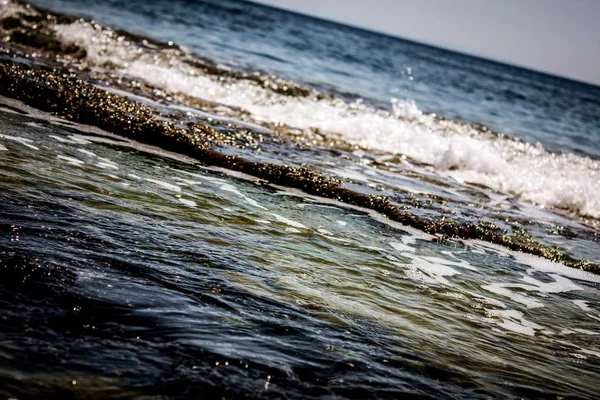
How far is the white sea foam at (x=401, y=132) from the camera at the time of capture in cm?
1021

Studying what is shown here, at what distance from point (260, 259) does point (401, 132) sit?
9188 millimetres

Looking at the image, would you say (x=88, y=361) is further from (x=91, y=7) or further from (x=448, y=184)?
(x=91, y=7)

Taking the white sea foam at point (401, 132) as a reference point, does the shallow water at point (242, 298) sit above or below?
below

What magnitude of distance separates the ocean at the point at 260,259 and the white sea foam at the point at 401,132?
0.41 ft

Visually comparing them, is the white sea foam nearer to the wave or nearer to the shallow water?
the wave

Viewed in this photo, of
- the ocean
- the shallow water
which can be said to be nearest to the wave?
the ocean

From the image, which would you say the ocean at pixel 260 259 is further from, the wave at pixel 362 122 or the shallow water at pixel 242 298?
the wave at pixel 362 122

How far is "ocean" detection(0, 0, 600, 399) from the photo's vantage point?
2.30 m

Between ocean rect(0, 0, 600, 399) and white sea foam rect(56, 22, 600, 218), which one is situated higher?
white sea foam rect(56, 22, 600, 218)

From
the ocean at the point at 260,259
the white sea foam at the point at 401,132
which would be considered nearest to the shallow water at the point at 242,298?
the ocean at the point at 260,259

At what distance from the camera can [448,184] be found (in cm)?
873

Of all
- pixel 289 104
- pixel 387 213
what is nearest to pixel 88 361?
pixel 387 213

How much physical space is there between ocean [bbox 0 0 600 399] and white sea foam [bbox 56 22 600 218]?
0.41 ft

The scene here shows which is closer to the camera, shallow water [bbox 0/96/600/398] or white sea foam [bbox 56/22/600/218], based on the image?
shallow water [bbox 0/96/600/398]
